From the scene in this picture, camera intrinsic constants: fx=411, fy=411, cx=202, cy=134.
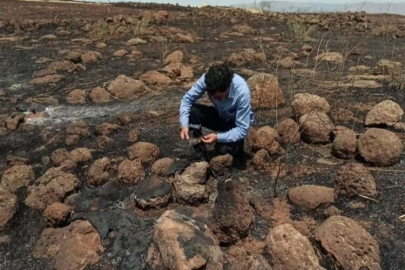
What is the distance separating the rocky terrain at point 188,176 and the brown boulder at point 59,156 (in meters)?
0.01

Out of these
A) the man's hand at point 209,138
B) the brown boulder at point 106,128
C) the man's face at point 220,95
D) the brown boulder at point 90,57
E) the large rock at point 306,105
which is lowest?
the brown boulder at point 106,128

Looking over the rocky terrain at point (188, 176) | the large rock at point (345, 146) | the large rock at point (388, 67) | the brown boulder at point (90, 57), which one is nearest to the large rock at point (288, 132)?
the rocky terrain at point (188, 176)

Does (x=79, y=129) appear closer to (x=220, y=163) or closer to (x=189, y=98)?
(x=189, y=98)

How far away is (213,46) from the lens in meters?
7.80

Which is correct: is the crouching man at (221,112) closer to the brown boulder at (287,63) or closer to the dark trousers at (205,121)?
the dark trousers at (205,121)

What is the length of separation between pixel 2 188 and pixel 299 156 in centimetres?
231

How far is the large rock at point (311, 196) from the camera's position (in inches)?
107

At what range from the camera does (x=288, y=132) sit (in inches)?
143

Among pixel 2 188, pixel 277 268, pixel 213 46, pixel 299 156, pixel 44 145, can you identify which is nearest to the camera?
pixel 277 268

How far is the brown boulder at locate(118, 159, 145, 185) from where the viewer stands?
311 cm

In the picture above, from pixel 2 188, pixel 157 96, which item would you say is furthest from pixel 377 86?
pixel 2 188

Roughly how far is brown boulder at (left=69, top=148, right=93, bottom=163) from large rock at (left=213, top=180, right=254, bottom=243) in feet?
4.51

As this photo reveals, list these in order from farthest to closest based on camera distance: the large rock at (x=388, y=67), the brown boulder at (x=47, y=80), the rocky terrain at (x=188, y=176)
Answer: the brown boulder at (x=47, y=80)
the large rock at (x=388, y=67)
the rocky terrain at (x=188, y=176)

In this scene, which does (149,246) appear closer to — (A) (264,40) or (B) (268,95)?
(B) (268,95)
